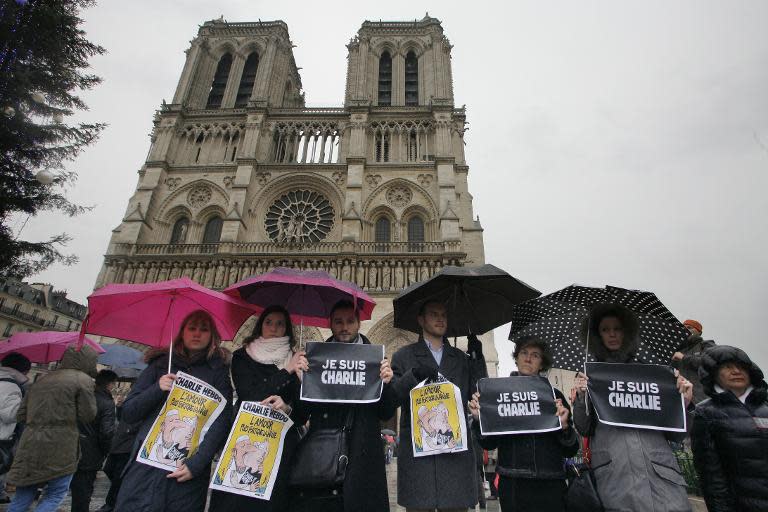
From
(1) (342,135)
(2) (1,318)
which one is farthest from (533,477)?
(2) (1,318)

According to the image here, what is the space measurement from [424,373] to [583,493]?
1.23m

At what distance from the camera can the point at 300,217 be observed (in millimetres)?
19422

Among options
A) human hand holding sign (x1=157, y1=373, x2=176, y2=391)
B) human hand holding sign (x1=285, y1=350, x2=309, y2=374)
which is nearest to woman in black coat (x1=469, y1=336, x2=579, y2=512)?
human hand holding sign (x1=285, y1=350, x2=309, y2=374)

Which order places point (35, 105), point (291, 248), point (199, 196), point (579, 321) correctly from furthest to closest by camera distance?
point (199, 196)
point (291, 248)
point (35, 105)
point (579, 321)

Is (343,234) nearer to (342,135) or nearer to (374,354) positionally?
(342,135)

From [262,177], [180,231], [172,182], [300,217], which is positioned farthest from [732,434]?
[172,182]

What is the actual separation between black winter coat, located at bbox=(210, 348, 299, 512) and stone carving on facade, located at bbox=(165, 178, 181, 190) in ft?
65.6

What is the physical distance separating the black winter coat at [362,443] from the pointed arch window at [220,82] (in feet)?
82.9

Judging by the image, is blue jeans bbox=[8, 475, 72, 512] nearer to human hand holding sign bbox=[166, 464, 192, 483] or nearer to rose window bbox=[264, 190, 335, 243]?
human hand holding sign bbox=[166, 464, 192, 483]

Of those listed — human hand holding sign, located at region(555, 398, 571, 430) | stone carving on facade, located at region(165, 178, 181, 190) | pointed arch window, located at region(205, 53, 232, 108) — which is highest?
pointed arch window, located at region(205, 53, 232, 108)

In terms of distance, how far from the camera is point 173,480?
102 inches

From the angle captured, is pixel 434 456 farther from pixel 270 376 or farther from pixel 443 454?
pixel 270 376

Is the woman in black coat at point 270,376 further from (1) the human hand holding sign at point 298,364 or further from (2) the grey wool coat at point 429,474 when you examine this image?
(2) the grey wool coat at point 429,474

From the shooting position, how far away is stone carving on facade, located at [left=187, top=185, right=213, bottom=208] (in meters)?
19.6
